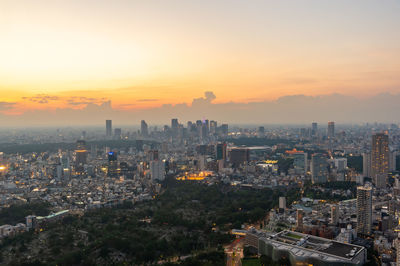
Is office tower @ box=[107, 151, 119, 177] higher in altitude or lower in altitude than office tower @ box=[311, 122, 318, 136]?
lower

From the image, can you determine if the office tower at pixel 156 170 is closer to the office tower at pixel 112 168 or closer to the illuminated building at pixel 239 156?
the office tower at pixel 112 168

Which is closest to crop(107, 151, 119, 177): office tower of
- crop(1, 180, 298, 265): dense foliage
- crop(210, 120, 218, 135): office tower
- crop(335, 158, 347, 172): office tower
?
crop(1, 180, 298, 265): dense foliage

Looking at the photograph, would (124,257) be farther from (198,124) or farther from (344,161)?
(198,124)

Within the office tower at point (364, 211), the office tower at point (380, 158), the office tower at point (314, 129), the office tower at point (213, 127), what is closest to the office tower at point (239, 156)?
the office tower at point (380, 158)

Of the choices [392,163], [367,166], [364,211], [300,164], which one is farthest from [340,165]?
[364,211]

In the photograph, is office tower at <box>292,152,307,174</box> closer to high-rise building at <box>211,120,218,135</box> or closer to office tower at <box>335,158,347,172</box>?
office tower at <box>335,158,347,172</box>

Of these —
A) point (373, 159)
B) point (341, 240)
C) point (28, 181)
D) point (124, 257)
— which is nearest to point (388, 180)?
point (373, 159)
